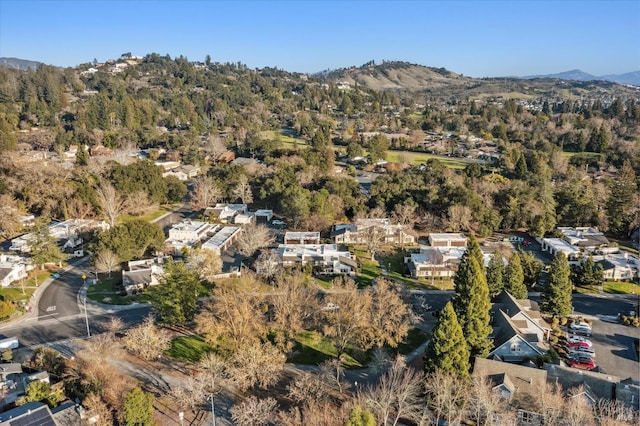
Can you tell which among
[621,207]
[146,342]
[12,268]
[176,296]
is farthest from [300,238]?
[621,207]

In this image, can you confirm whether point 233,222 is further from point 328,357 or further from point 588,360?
point 588,360

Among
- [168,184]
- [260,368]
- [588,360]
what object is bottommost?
[588,360]

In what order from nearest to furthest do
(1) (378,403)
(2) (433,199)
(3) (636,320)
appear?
1. (1) (378,403)
2. (3) (636,320)
3. (2) (433,199)

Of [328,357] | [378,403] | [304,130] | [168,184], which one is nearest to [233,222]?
[168,184]

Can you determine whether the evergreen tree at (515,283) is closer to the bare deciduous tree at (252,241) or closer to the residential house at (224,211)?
the bare deciduous tree at (252,241)

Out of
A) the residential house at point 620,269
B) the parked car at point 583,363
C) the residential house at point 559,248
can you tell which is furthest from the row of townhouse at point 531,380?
the residential house at point 559,248

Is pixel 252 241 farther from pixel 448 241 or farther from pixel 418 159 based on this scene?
pixel 418 159
